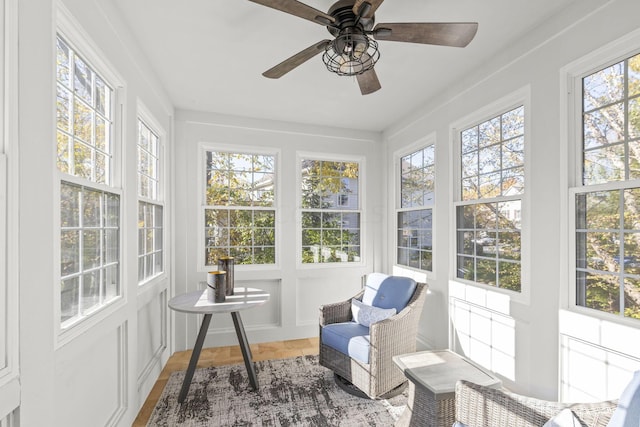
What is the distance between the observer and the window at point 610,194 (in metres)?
1.67

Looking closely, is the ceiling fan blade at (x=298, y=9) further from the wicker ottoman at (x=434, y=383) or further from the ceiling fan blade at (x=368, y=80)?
the wicker ottoman at (x=434, y=383)

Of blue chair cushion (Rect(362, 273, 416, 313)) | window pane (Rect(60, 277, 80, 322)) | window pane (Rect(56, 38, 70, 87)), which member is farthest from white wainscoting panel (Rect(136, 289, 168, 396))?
blue chair cushion (Rect(362, 273, 416, 313))

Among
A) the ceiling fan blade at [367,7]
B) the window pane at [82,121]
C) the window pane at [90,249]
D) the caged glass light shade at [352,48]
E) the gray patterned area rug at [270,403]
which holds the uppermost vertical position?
the ceiling fan blade at [367,7]

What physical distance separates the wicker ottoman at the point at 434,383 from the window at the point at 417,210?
143 cm

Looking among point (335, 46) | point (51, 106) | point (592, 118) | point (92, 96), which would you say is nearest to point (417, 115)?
point (592, 118)

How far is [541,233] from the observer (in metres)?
2.11

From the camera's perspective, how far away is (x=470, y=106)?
2.73 meters

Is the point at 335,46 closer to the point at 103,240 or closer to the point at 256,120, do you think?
the point at 103,240

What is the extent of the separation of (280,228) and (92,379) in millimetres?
2374

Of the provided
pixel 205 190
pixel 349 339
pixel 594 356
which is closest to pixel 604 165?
pixel 594 356

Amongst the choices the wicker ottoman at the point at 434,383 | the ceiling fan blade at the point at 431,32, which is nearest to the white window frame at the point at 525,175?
the wicker ottoman at the point at 434,383

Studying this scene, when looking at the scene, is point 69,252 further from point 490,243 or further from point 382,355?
point 490,243

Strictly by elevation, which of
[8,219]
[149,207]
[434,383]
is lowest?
[434,383]

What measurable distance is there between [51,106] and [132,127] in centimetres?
Result: 99
